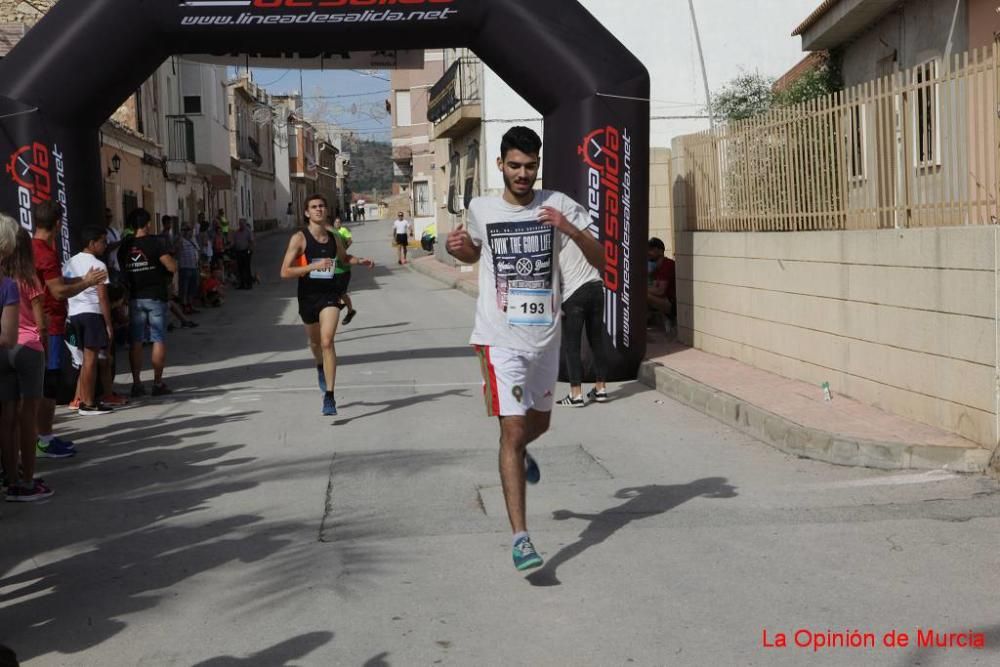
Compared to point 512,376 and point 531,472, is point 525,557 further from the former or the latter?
point 531,472

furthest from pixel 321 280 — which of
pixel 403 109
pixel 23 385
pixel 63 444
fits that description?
pixel 403 109

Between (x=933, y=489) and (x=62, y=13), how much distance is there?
956 cm

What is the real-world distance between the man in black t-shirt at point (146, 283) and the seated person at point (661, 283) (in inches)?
248

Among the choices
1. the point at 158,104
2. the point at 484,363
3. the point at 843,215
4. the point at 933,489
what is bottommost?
the point at 933,489

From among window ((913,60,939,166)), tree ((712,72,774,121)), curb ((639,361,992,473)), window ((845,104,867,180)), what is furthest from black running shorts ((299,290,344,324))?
tree ((712,72,774,121))

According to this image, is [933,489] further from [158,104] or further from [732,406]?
[158,104]

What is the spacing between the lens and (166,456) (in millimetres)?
9359

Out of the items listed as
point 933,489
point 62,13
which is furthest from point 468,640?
point 62,13

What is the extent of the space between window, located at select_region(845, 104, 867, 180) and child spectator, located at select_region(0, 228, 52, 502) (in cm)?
622

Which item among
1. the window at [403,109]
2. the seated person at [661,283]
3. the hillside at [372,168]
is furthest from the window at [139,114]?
the hillside at [372,168]

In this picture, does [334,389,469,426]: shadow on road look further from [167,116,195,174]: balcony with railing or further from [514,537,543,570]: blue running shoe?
[167,116,195,174]: balcony with railing

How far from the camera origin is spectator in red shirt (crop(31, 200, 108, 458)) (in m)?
9.33

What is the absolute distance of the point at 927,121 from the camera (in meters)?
8.70

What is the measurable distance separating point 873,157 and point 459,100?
80.7ft
